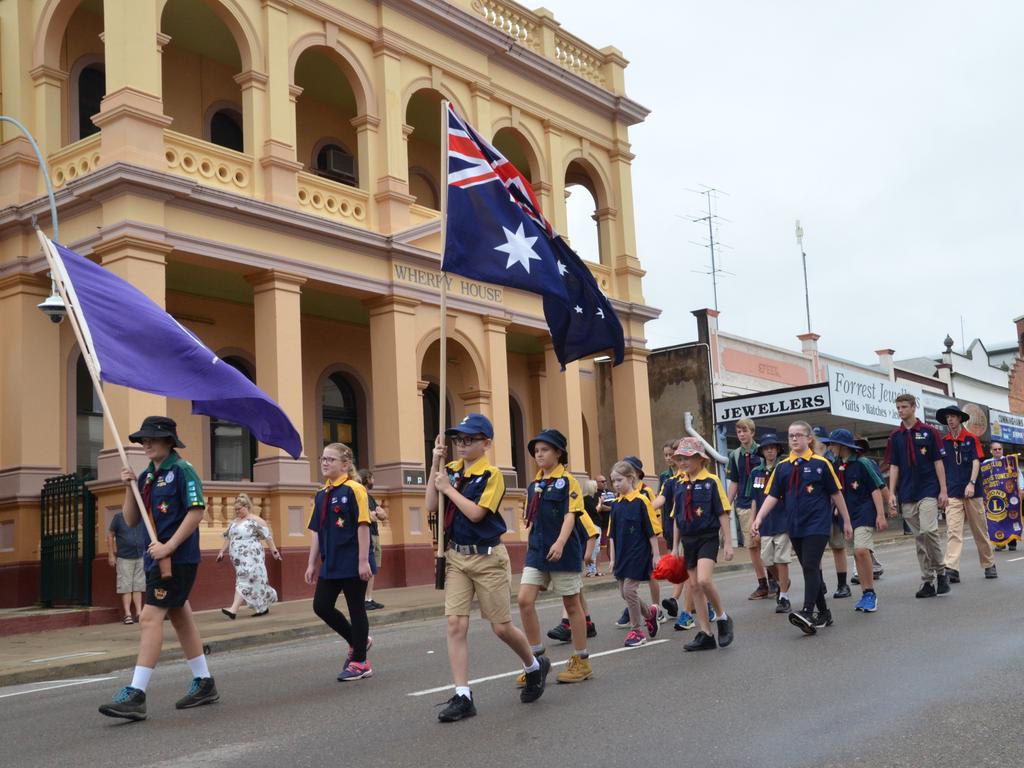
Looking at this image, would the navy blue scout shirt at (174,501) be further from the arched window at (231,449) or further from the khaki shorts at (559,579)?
the arched window at (231,449)

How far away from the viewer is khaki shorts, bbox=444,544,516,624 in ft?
22.9

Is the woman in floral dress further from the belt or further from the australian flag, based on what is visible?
the belt

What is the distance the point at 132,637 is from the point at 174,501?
6.35 m

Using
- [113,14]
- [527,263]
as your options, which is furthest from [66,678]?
[113,14]

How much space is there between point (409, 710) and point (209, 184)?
12.6m

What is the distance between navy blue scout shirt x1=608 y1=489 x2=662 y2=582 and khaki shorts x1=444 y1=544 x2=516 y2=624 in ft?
9.92

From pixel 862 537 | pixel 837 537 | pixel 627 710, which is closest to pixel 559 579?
pixel 627 710

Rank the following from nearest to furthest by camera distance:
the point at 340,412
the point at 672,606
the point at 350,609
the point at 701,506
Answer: the point at 350,609 < the point at 701,506 < the point at 672,606 < the point at 340,412

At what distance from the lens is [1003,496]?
1747cm

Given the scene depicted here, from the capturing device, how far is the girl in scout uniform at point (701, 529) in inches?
361

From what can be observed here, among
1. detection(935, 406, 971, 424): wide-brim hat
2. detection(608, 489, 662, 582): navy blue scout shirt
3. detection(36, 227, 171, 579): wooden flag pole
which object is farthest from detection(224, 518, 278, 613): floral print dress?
detection(935, 406, 971, 424): wide-brim hat

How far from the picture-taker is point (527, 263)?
844 cm

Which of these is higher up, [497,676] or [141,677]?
[141,677]

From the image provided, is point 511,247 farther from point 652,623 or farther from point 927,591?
point 927,591
